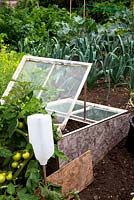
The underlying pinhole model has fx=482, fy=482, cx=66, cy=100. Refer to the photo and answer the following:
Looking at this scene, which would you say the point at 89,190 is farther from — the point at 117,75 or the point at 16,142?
the point at 117,75

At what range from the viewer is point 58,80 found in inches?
144

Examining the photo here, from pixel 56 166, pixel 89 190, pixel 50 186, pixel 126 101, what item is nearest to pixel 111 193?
pixel 89 190

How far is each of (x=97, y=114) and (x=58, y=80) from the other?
494mm

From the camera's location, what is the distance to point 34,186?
2.57 meters

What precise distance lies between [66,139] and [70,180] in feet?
0.96

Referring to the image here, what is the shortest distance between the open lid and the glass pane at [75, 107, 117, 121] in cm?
34

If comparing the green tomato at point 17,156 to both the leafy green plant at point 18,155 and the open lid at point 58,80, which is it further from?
the open lid at point 58,80

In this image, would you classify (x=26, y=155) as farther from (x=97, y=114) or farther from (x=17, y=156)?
(x=97, y=114)

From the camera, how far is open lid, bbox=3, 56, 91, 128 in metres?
3.59

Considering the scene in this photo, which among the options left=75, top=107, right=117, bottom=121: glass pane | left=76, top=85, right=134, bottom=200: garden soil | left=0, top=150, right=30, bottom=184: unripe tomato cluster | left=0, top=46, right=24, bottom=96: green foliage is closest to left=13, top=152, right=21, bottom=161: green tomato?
left=0, top=150, right=30, bottom=184: unripe tomato cluster

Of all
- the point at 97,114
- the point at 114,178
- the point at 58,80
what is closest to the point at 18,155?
the point at 114,178

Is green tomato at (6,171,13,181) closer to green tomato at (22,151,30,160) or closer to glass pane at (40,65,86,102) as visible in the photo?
green tomato at (22,151,30,160)

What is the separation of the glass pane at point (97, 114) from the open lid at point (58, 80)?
34 cm

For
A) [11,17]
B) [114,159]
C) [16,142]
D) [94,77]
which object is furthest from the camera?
[11,17]
